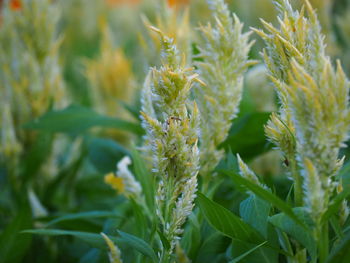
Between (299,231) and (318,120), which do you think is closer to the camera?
(318,120)

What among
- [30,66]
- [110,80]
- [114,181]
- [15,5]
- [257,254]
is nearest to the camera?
[257,254]

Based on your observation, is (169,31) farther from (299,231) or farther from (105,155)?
(299,231)

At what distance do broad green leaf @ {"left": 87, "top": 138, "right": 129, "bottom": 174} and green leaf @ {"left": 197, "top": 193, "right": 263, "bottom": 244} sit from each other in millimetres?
731

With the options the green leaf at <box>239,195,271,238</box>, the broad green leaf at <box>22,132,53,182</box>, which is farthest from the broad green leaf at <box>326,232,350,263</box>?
the broad green leaf at <box>22,132,53,182</box>

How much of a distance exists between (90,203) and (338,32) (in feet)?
5.04

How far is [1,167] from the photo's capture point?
1.79m

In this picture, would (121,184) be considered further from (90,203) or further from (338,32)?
(338,32)

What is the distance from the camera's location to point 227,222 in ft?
2.64

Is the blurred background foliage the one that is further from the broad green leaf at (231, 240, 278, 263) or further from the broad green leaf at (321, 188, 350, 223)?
the broad green leaf at (321, 188, 350, 223)

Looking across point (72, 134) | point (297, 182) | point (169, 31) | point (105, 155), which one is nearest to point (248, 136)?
point (169, 31)

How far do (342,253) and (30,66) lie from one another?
50.8 inches

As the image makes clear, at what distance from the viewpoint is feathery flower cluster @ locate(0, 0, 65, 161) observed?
1.67m

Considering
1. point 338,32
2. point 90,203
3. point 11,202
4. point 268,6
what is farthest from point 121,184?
point 268,6

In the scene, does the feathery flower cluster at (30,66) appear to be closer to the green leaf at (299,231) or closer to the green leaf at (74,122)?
the green leaf at (74,122)
